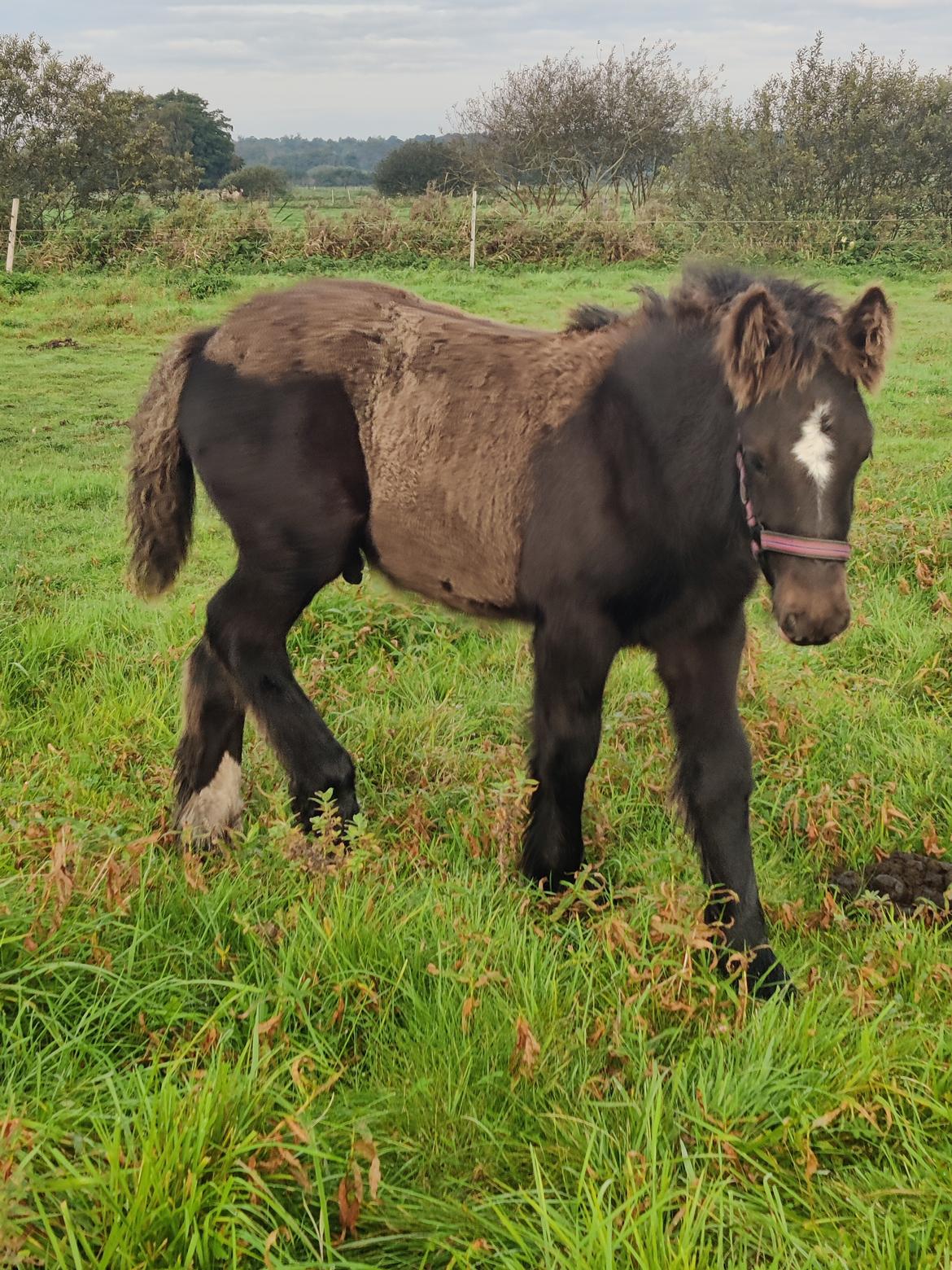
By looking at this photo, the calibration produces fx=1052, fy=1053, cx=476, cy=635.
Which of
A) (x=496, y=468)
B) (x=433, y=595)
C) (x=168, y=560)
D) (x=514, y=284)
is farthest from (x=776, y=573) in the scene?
(x=514, y=284)

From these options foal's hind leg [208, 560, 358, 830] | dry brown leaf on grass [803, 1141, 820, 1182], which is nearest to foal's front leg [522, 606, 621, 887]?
foal's hind leg [208, 560, 358, 830]

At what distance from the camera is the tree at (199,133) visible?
155 ft

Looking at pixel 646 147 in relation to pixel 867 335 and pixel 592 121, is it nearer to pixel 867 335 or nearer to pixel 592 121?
pixel 592 121

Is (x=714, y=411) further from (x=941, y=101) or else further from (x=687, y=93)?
(x=687, y=93)

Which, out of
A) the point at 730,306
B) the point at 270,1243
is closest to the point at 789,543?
the point at 730,306

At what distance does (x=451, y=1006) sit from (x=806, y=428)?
1.65 metres

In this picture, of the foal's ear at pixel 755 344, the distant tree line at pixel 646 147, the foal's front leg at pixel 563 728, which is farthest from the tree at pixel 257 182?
the foal's ear at pixel 755 344

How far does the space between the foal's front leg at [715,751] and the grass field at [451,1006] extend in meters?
0.15

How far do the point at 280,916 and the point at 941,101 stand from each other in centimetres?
2522

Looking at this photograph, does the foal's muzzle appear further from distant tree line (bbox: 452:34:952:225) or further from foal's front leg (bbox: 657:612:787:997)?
distant tree line (bbox: 452:34:952:225)

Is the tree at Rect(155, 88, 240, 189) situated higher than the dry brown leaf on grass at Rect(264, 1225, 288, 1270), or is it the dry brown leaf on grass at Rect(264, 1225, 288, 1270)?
the tree at Rect(155, 88, 240, 189)

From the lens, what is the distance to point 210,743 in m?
3.63

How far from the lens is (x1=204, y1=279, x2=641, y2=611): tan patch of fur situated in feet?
10.8

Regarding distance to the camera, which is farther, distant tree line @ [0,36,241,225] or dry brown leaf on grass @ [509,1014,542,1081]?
distant tree line @ [0,36,241,225]
